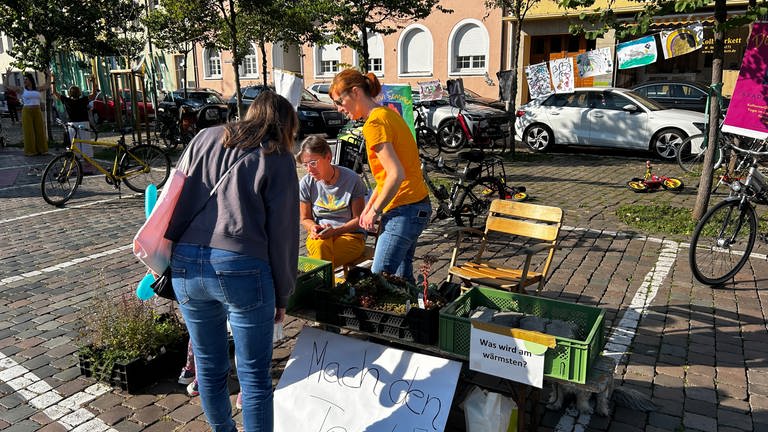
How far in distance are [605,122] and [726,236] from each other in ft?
27.6

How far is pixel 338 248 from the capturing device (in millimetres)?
4793

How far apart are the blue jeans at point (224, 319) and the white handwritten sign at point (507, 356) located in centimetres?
99

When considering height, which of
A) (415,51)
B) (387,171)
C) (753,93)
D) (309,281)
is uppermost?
(415,51)

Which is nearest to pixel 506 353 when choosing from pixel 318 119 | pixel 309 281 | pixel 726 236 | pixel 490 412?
pixel 490 412

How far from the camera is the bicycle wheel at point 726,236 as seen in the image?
5.70 metres

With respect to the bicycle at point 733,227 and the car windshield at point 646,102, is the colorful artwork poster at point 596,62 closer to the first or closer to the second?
the car windshield at point 646,102

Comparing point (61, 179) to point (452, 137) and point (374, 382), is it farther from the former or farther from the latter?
point (452, 137)

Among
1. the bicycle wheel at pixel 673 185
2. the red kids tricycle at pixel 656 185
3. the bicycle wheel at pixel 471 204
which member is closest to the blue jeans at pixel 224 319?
the bicycle wheel at pixel 471 204

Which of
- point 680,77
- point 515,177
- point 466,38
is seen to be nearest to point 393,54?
point 466,38

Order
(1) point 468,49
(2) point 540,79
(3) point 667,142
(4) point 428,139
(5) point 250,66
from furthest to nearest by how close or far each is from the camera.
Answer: (5) point 250,66, (1) point 468,49, (4) point 428,139, (3) point 667,142, (2) point 540,79

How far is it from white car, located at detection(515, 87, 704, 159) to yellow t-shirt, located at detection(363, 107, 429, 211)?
10.5 m

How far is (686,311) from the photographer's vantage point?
17.0 feet

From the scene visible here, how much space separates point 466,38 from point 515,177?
54.0 feet

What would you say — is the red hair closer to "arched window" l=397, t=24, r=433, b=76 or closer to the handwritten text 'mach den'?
the handwritten text 'mach den'
